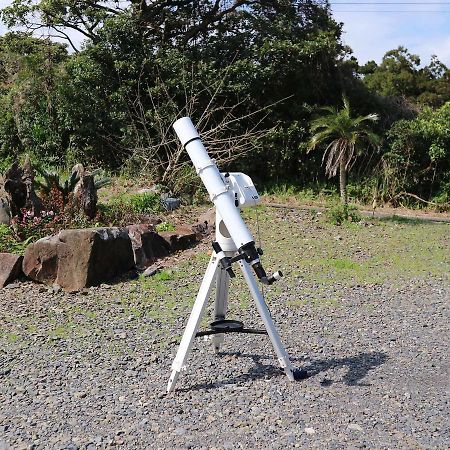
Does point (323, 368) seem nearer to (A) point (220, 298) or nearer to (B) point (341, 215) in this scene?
(A) point (220, 298)

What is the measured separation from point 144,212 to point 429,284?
4.95 meters

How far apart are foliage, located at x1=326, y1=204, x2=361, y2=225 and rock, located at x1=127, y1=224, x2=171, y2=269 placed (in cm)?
374

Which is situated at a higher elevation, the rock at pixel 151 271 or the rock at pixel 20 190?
the rock at pixel 20 190

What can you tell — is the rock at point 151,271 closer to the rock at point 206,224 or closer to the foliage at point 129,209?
the foliage at point 129,209

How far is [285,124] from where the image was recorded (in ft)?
56.1

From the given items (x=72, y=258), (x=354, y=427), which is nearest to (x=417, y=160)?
(x=72, y=258)

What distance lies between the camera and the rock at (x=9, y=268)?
7336 mm

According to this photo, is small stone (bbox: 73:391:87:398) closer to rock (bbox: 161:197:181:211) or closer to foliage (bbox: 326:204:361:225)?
rock (bbox: 161:197:181:211)

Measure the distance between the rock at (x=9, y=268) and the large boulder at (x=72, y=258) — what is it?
0.08 metres

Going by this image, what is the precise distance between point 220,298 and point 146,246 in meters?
3.76

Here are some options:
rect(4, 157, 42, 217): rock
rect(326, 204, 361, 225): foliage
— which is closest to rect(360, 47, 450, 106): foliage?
rect(326, 204, 361, 225): foliage

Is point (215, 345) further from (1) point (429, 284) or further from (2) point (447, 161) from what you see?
(2) point (447, 161)

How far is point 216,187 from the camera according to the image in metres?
4.27

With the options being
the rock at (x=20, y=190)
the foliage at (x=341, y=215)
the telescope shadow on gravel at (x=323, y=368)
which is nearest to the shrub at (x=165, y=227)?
the rock at (x=20, y=190)
